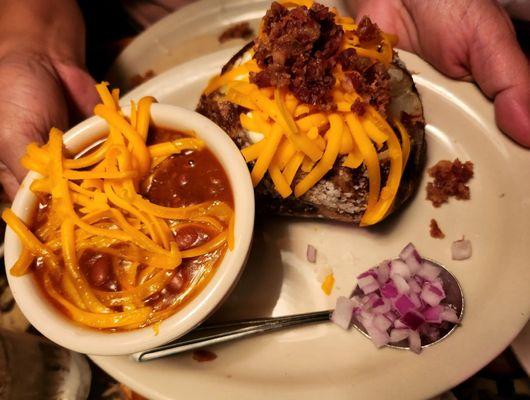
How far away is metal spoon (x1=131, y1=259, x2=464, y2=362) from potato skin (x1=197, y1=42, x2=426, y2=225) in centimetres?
24

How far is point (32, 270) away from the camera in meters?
0.99

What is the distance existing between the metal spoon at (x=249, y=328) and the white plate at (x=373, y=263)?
0.08 feet

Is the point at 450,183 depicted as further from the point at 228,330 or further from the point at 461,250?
the point at 228,330

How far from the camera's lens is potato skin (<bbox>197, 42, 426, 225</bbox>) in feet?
3.85

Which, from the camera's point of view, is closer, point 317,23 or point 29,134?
point 317,23

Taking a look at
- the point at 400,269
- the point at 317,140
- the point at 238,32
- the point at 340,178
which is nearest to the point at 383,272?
the point at 400,269

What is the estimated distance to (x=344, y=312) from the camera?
1.20 metres

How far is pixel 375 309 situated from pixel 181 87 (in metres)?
0.92

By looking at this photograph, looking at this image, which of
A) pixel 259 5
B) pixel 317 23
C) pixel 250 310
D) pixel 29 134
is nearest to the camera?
pixel 317 23

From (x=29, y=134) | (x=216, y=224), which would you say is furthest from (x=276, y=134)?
(x=29, y=134)

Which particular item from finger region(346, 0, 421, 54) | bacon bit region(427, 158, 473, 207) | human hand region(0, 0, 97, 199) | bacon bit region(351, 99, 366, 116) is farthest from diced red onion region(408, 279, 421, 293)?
human hand region(0, 0, 97, 199)

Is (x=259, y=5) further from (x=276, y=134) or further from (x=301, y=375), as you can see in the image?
(x=301, y=375)

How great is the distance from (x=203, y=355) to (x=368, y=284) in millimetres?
445

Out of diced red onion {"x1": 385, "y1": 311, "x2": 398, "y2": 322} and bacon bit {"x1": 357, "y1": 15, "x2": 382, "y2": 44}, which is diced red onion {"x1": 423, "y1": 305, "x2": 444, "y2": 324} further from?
bacon bit {"x1": 357, "y1": 15, "x2": 382, "y2": 44}
